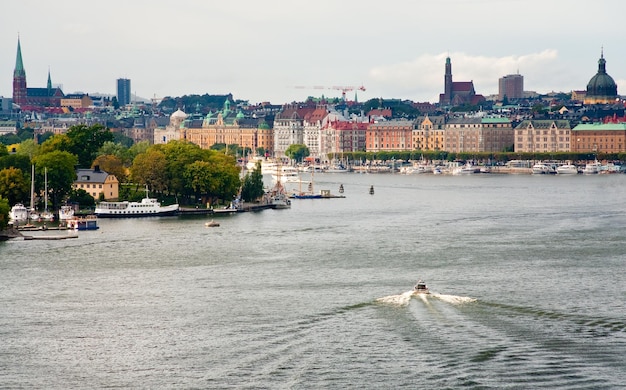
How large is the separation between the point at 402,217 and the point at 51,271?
1834cm

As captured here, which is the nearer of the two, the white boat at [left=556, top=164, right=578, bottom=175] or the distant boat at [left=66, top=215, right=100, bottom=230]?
the distant boat at [left=66, top=215, right=100, bottom=230]

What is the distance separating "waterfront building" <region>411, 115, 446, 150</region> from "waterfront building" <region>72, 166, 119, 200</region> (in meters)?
65.7

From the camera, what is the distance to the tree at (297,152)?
368 feet

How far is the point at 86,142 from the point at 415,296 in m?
32.3

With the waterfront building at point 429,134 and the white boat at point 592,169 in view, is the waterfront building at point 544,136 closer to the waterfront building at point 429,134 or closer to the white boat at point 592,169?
the waterfront building at point 429,134

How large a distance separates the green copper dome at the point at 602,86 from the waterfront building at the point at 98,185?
7671 cm

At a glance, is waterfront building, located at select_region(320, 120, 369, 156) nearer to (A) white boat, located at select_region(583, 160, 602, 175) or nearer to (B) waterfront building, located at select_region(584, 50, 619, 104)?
(B) waterfront building, located at select_region(584, 50, 619, 104)

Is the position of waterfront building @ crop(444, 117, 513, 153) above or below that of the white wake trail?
above

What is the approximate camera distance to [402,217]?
154ft

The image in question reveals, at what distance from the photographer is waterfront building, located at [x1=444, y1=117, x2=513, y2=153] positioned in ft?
360

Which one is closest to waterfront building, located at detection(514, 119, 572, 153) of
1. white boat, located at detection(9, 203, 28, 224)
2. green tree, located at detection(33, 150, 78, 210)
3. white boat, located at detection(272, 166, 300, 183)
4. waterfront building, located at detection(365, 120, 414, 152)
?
waterfront building, located at detection(365, 120, 414, 152)

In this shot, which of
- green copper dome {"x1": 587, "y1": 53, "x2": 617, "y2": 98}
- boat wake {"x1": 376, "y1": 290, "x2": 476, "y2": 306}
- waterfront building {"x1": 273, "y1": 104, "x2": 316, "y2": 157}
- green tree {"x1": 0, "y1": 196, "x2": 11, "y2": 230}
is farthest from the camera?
waterfront building {"x1": 273, "y1": 104, "x2": 316, "y2": 157}

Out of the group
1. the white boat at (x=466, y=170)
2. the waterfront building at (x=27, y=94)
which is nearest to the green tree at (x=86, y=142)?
the white boat at (x=466, y=170)

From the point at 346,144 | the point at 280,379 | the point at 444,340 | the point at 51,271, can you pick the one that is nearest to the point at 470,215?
the point at 51,271
